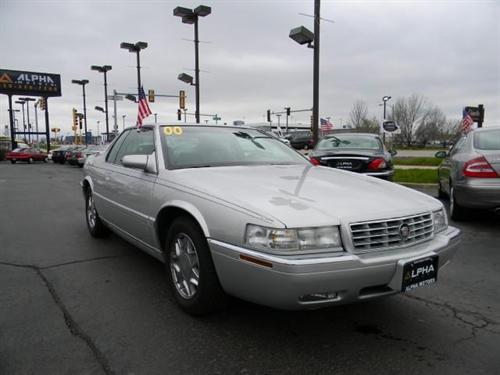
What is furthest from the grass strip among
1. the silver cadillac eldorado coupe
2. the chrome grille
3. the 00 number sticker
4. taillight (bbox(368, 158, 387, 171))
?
the chrome grille

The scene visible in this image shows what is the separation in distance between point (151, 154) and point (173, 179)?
0.63m

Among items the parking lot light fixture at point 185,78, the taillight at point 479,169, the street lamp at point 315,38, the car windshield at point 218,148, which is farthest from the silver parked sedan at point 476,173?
the parking lot light fixture at point 185,78

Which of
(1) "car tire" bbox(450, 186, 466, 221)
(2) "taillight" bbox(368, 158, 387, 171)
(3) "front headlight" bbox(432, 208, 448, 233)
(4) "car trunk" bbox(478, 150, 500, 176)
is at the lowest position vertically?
(1) "car tire" bbox(450, 186, 466, 221)

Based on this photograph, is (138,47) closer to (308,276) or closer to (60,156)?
(60,156)

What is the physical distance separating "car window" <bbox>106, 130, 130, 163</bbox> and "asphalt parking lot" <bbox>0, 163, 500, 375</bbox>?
128 cm

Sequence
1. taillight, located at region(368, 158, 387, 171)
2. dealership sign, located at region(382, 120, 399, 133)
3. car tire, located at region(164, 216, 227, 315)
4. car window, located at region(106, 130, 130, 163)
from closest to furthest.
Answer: car tire, located at region(164, 216, 227, 315) → car window, located at region(106, 130, 130, 163) → taillight, located at region(368, 158, 387, 171) → dealership sign, located at region(382, 120, 399, 133)

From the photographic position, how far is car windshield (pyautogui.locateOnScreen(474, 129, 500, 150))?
6.03m

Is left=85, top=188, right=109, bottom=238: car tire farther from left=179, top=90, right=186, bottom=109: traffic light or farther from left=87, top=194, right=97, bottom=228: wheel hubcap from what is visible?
left=179, top=90, right=186, bottom=109: traffic light

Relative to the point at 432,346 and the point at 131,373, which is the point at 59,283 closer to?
the point at 131,373

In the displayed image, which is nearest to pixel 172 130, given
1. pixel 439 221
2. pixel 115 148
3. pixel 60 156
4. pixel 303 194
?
pixel 115 148

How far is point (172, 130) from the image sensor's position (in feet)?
13.6

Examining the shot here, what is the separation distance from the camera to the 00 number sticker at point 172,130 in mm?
4095

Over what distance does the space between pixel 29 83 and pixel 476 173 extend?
48.2 meters

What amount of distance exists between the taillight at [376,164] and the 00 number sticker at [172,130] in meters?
5.34
